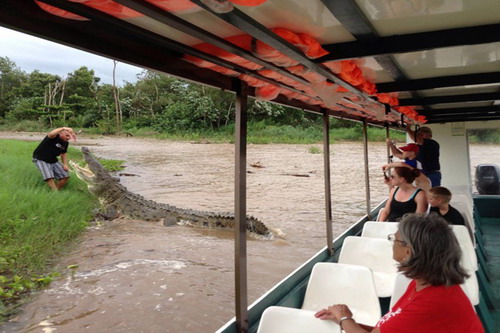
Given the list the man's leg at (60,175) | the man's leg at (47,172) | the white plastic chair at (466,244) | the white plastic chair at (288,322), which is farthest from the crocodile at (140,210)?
the white plastic chair at (288,322)

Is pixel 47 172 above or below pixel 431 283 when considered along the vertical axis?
above

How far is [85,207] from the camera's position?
1009 cm

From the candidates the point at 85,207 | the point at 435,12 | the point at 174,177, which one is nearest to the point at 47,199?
the point at 85,207

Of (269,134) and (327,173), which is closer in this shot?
(327,173)

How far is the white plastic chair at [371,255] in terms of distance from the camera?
2.37m

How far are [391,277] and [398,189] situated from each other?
0.85m

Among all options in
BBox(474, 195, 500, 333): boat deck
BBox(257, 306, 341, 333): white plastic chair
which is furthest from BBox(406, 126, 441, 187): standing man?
BBox(257, 306, 341, 333): white plastic chair

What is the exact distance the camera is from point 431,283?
965mm

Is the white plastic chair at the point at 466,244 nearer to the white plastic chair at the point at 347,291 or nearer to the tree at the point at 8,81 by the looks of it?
the white plastic chair at the point at 347,291

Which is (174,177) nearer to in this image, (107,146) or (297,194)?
(107,146)

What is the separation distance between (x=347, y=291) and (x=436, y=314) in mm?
978

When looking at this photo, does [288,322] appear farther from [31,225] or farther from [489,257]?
[31,225]

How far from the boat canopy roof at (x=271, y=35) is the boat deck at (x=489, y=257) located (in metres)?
1.60

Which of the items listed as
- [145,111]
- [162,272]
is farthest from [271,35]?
[145,111]
